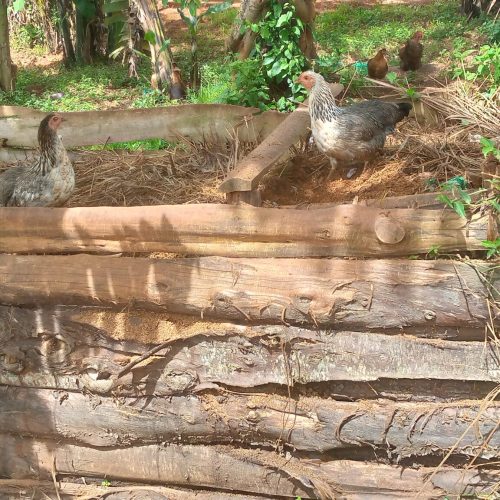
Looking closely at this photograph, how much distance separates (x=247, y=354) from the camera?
3.51m

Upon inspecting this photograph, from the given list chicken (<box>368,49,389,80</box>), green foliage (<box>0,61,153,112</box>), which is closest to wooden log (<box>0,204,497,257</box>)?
chicken (<box>368,49,389,80</box>)

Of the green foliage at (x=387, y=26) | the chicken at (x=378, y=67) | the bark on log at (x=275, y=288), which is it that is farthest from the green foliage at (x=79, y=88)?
the bark on log at (x=275, y=288)

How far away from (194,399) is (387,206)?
4.63 feet

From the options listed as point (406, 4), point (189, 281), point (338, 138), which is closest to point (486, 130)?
point (338, 138)

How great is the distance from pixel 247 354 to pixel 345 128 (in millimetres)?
1999

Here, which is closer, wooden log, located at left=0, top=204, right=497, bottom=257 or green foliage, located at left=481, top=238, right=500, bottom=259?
green foliage, located at left=481, top=238, right=500, bottom=259

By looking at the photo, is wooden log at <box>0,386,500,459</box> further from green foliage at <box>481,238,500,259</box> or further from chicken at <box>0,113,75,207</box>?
chicken at <box>0,113,75,207</box>

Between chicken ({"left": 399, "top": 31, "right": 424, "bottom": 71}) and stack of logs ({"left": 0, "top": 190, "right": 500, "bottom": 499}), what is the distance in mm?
5301

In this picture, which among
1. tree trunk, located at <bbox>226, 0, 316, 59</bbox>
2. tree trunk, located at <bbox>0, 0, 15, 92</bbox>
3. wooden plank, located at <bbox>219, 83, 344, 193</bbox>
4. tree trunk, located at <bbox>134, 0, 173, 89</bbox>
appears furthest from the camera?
tree trunk, located at <bbox>0, 0, 15, 92</bbox>

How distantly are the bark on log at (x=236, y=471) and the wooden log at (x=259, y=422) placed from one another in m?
0.06

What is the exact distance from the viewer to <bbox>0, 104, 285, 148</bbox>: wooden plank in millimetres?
5352

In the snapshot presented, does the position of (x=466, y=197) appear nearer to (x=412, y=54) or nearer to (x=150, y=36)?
(x=412, y=54)

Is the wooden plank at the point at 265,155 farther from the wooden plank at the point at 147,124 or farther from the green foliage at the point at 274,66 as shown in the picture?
the green foliage at the point at 274,66

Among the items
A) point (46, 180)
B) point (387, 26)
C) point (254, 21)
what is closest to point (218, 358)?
point (46, 180)
